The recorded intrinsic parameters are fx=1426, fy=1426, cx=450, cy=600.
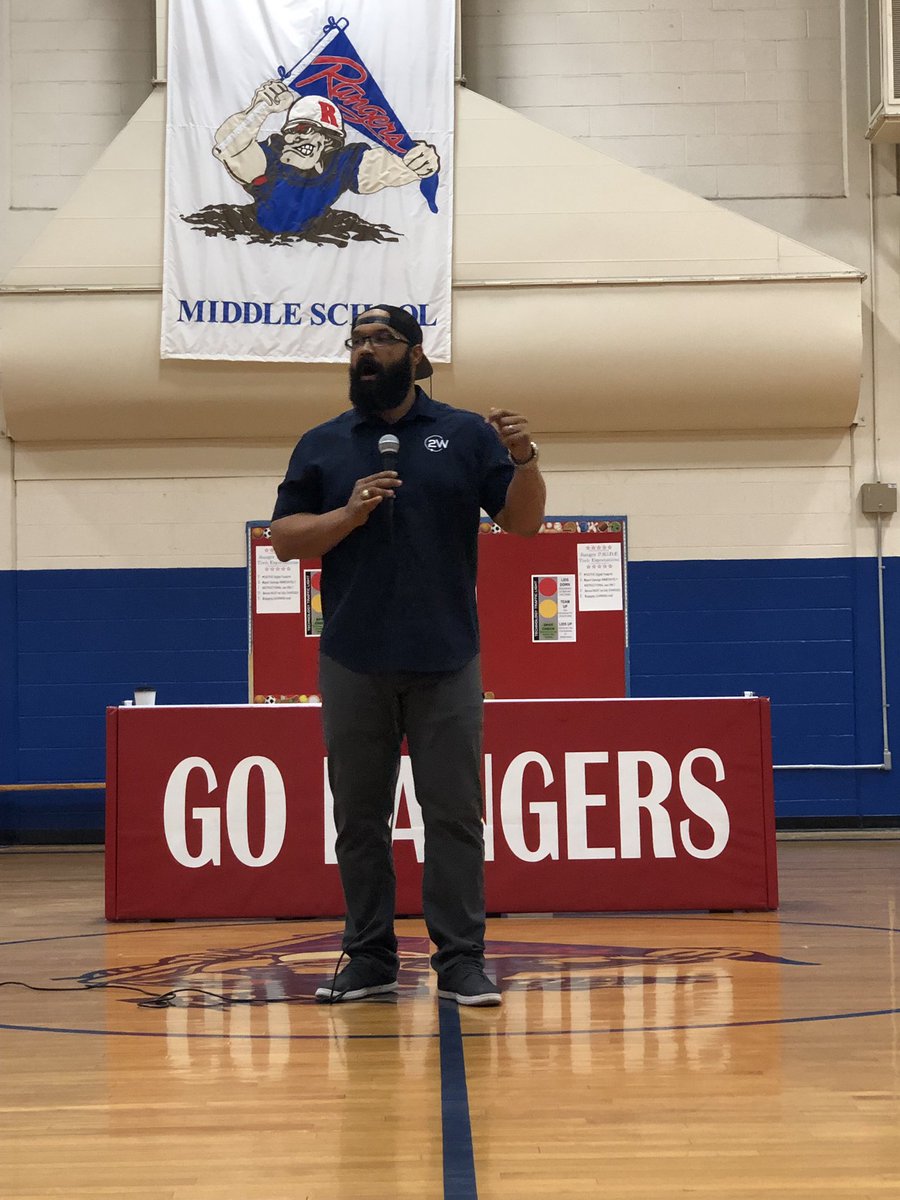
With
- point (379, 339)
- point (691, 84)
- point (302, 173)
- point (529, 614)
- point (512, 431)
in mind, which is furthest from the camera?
point (691, 84)

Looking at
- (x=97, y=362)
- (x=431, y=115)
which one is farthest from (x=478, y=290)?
(x=97, y=362)

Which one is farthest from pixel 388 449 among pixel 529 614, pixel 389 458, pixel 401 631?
pixel 529 614

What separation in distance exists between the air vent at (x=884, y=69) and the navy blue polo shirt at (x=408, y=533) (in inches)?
238

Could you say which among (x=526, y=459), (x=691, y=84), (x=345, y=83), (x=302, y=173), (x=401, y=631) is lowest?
(x=401, y=631)

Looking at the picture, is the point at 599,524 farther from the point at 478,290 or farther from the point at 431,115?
the point at 431,115

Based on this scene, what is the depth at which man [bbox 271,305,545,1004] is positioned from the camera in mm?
3424

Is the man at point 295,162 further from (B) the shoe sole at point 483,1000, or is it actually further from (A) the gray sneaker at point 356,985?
(B) the shoe sole at point 483,1000

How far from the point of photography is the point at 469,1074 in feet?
8.71

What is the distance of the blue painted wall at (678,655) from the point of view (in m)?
8.84

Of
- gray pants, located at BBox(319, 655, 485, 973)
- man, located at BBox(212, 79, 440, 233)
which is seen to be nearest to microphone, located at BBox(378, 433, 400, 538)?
gray pants, located at BBox(319, 655, 485, 973)

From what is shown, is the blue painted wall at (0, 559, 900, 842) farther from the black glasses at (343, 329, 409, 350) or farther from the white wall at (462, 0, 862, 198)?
the black glasses at (343, 329, 409, 350)

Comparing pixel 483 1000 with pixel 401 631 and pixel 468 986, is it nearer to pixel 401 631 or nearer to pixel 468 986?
pixel 468 986

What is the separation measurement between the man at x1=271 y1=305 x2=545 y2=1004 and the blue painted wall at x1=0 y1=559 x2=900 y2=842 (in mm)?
5407

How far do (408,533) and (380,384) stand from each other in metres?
0.37
